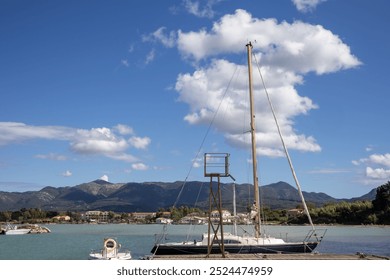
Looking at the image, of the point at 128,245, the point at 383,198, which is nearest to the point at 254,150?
the point at 128,245

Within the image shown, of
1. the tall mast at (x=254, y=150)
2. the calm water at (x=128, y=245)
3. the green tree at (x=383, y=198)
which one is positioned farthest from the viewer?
the green tree at (x=383, y=198)

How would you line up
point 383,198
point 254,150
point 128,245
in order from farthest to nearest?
point 383,198
point 128,245
point 254,150

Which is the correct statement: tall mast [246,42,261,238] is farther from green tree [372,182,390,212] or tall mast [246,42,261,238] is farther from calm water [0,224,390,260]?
green tree [372,182,390,212]

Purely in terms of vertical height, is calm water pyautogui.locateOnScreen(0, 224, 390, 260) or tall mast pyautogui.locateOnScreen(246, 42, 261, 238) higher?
tall mast pyautogui.locateOnScreen(246, 42, 261, 238)

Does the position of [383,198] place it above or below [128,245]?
above

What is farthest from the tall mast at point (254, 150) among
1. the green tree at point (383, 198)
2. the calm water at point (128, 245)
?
the green tree at point (383, 198)

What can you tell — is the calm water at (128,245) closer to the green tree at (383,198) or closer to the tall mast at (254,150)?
the tall mast at (254,150)

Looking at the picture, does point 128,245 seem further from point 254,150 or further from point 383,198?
point 383,198

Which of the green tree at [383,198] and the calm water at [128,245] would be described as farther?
the green tree at [383,198]

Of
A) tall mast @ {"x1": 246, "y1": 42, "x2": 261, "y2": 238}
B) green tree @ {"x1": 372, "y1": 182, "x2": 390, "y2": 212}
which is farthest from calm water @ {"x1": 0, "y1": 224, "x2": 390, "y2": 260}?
green tree @ {"x1": 372, "y1": 182, "x2": 390, "y2": 212}
